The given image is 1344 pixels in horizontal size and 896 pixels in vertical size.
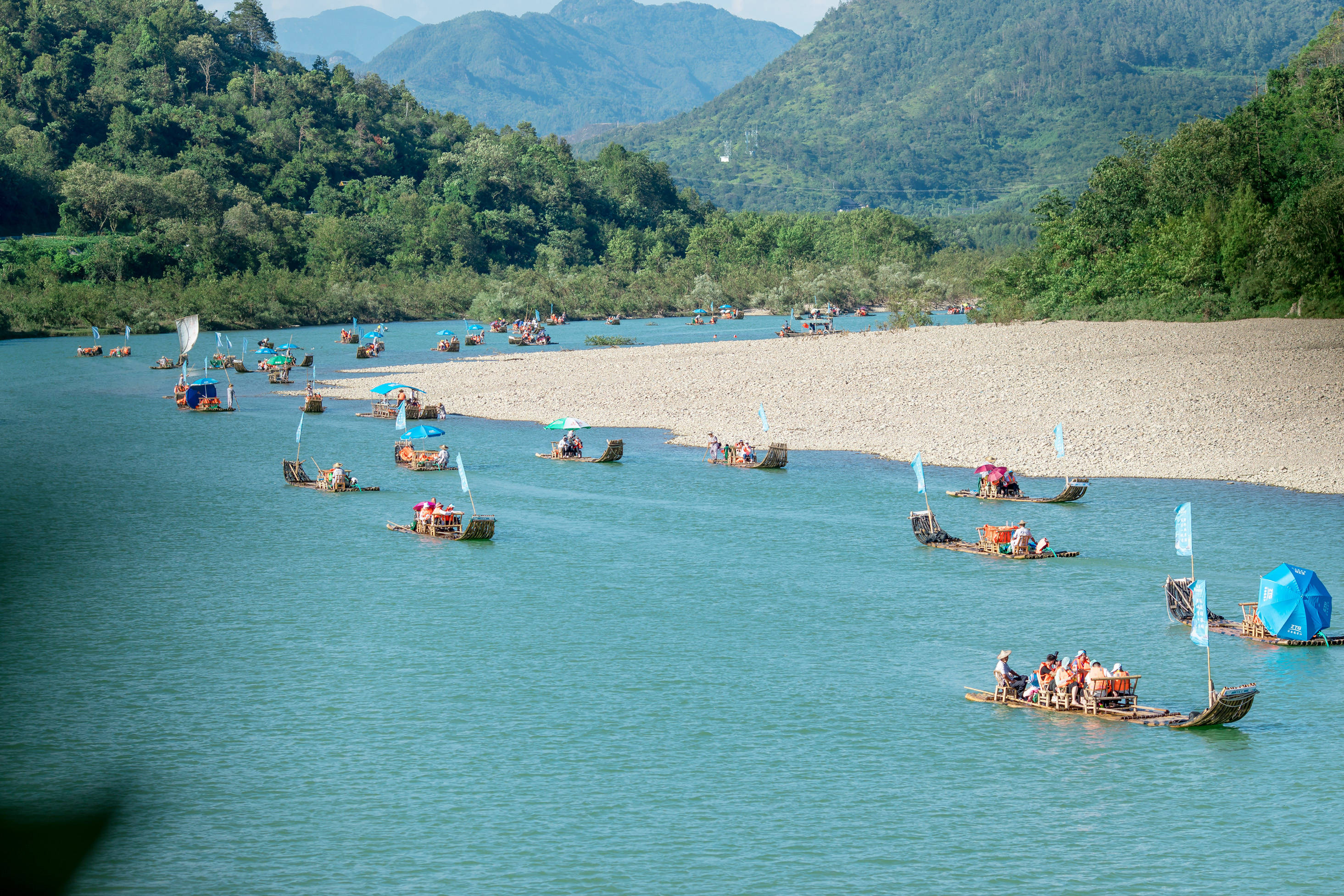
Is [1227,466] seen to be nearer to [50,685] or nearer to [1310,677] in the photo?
[1310,677]

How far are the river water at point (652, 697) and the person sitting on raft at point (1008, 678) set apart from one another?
946mm

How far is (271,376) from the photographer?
112 meters

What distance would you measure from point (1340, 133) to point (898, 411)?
165 feet

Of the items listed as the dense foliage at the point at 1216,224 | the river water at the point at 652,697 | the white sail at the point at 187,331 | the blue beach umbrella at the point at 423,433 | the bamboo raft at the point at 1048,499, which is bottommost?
the river water at the point at 652,697

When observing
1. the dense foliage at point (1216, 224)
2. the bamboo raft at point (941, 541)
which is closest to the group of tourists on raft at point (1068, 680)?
the bamboo raft at point (941, 541)

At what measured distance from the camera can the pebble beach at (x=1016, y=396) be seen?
6444 centimetres

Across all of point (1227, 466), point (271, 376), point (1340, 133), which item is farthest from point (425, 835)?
point (1340, 133)

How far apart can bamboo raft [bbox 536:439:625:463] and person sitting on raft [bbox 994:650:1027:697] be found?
36.8 metres

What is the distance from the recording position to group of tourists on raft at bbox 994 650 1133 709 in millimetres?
31875

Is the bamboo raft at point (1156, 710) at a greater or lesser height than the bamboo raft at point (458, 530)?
lesser

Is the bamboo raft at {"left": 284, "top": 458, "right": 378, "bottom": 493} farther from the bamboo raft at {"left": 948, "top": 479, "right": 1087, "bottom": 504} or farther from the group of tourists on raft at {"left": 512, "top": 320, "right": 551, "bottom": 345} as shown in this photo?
the group of tourists on raft at {"left": 512, "top": 320, "right": 551, "bottom": 345}

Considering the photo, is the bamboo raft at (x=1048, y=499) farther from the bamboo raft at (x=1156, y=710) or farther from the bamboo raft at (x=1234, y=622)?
the bamboo raft at (x=1156, y=710)

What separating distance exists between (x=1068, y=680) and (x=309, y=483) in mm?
43130

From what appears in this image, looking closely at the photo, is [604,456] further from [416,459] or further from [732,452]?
[416,459]
